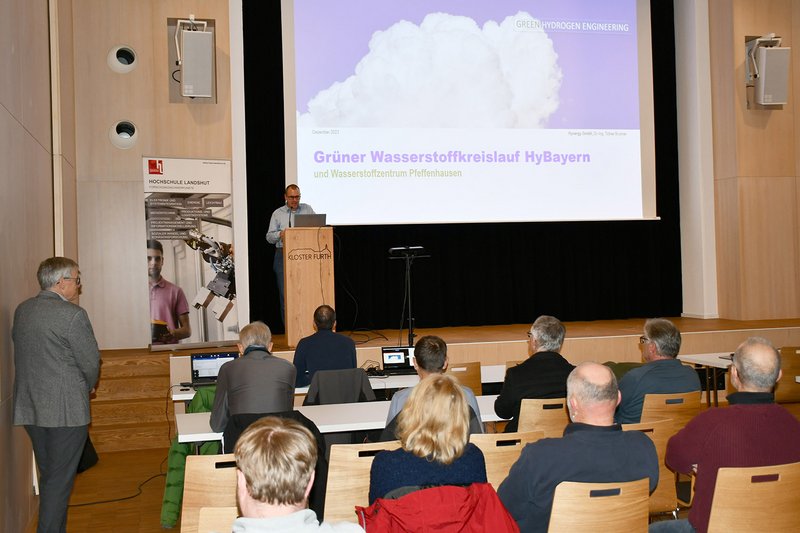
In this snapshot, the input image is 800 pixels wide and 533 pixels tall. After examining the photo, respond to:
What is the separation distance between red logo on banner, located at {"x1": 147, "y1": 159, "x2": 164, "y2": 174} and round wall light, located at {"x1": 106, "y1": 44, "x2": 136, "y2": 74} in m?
1.08

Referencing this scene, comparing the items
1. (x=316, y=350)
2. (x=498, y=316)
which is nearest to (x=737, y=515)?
(x=316, y=350)

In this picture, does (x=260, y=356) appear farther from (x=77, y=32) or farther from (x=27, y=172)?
(x=77, y=32)

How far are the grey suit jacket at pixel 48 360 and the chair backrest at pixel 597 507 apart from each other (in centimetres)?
265

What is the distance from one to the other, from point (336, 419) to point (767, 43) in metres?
8.26

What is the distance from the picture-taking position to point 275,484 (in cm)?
176

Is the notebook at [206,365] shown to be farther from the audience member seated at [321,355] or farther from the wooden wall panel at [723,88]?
the wooden wall panel at [723,88]

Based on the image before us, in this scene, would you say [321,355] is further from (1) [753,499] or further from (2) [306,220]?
(1) [753,499]

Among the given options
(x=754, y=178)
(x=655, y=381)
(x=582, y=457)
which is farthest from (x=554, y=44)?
(x=582, y=457)

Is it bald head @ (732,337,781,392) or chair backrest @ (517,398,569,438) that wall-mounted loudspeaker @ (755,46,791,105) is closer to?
chair backrest @ (517,398,569,438)

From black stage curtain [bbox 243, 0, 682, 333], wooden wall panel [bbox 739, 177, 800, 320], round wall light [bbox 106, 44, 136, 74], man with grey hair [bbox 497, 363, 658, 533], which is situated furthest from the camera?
wooden wall panel [bbox 739, 177, 800, 320]

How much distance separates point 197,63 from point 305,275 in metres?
2.58

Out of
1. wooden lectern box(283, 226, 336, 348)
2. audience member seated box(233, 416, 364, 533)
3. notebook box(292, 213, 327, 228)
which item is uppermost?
notebook box(292, 213, 327, 228)

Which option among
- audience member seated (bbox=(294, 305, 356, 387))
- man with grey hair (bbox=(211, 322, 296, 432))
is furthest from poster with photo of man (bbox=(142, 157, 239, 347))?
man with grey hair (bbox=(211, 322, 296, 432))

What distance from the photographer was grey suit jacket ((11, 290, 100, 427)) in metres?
3.94
